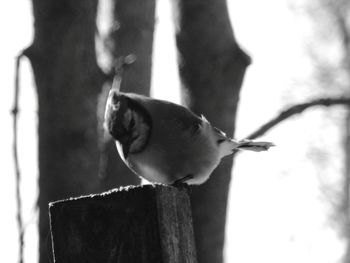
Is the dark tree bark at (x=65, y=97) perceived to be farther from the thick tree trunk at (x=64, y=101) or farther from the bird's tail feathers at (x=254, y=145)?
the bird's tail feathers at (x=254, y=145)

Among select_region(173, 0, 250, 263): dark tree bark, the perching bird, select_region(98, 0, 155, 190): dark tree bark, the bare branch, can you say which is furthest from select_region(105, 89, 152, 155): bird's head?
select_region(98, 0, 155, 190): dark tree bark

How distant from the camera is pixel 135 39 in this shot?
10.6 ft

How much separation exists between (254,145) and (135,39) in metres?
0.96

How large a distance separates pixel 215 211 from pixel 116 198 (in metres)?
1.66

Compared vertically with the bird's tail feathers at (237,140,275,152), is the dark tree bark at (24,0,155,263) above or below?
above

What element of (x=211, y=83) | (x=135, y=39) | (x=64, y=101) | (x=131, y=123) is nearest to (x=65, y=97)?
(x=64, y=101)

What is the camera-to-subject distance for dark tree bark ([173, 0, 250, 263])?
110 inches

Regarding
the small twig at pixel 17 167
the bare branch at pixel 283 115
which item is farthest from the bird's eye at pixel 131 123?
the bare branch at pixel 283 115

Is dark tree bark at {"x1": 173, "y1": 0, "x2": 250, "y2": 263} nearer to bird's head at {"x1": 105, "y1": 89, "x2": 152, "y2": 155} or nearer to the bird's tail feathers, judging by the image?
the bird's tail feathers

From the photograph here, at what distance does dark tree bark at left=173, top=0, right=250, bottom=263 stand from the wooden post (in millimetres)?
1561

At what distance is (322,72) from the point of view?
12.3m

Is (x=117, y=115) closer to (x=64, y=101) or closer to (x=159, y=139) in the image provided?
(x=159, y=139)

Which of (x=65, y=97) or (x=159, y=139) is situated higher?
(x=65, y=97)

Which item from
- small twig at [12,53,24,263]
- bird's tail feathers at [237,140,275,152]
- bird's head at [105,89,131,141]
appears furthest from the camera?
bird's tail feathers at [237,140,275,152]
